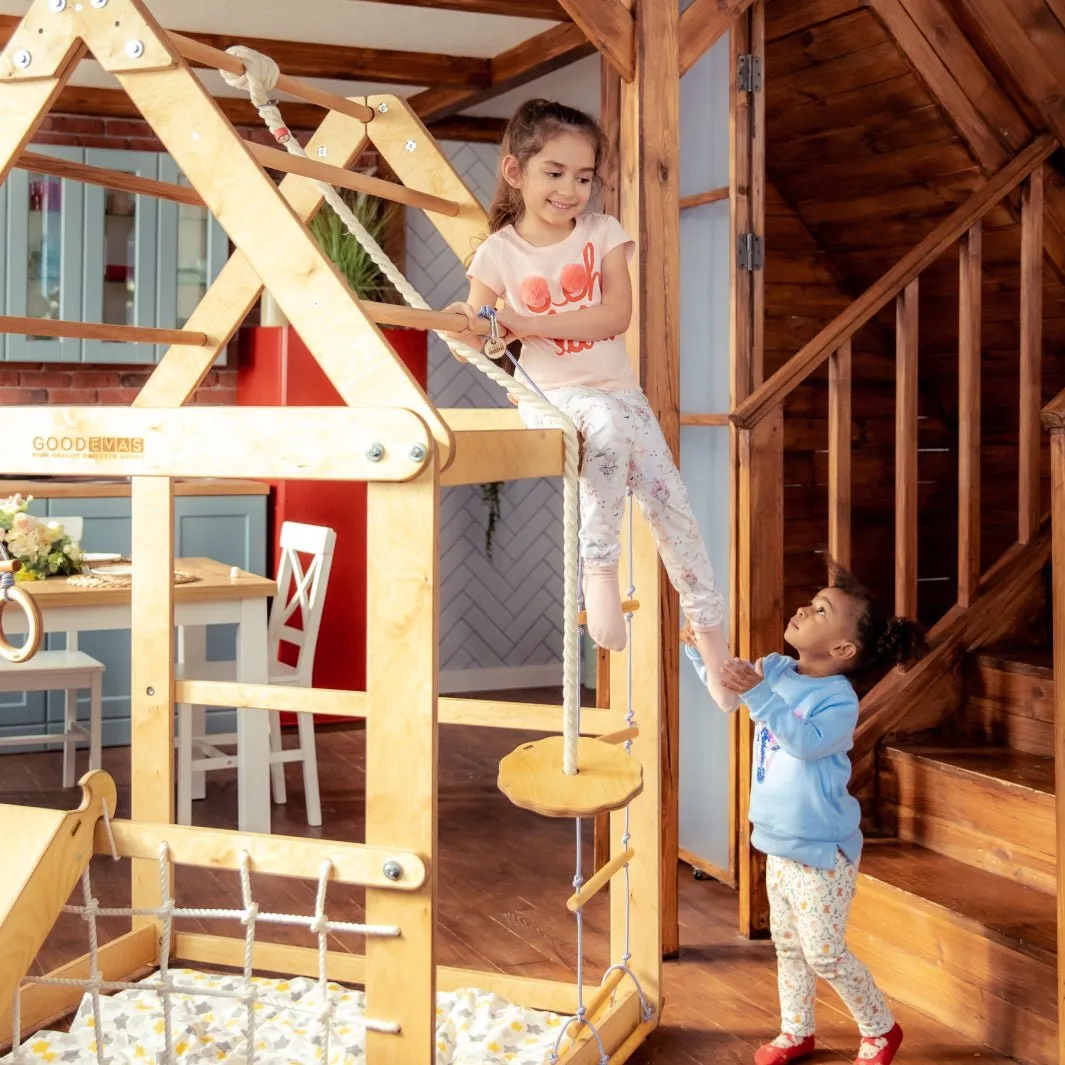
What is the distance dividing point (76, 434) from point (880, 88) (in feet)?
9.30

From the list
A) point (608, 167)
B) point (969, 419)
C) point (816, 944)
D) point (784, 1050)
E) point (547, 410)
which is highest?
point (608, 167)

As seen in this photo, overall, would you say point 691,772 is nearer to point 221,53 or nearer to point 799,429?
point 799,429

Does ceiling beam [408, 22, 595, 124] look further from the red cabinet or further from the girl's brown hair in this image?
the girl's brown hair

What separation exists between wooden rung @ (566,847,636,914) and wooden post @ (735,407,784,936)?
2.03 feet

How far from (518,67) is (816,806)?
12.4ft

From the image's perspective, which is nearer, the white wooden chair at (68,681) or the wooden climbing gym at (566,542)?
the wooden climbing gym at (566,542)

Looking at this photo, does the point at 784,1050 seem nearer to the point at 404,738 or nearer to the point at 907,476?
the point at 404,738

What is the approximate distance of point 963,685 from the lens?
3668 mm

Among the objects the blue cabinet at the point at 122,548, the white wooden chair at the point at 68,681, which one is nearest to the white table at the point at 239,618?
the white wooden chair at the point at 68,681

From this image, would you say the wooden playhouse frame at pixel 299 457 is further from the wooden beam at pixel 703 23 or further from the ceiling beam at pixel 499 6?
the ceiling beam at pixel 499 6

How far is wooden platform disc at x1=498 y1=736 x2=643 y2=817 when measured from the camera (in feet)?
6.38

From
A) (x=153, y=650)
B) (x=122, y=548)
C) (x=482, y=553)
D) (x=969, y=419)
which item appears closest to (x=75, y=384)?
(x=122, y=548)

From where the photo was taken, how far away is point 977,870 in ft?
10.3

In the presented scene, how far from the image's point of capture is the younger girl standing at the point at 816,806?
8.81 ft
